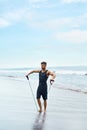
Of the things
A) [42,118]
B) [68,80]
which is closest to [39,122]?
[42,118]

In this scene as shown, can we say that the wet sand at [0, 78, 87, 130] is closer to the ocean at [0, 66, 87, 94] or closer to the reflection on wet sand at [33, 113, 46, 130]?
the reflection on wet sand at [33, 113, 46, 130]

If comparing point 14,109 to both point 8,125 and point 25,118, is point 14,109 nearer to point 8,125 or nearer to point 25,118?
point 25,118

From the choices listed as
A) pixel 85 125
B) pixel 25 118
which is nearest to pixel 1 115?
pixel 25 118

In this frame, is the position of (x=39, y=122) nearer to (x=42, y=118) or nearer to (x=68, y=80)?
(x=42, y=118)

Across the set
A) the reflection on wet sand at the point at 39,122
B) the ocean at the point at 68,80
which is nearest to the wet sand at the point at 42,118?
the reflection on wet sand at the point at 39,122

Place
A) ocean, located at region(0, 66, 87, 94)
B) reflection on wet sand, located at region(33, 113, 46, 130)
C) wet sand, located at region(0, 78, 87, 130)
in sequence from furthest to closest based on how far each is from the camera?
ocean, located at region(0, 66, 87, 94) < wet sand, located at region(0, 78, 87, 130) < reflection on wet sand, located at region(33, 113, 46, 130)

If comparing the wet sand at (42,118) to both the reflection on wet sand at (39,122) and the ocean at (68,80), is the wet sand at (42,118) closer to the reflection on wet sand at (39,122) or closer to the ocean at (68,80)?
the reflection on wet sand at (39,122)

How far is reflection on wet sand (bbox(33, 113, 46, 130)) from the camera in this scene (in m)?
11.9

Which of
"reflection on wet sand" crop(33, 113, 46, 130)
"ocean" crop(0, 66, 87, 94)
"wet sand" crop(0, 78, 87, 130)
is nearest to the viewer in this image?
"reflection on wet sand" crop(33, 113, 46, 130)

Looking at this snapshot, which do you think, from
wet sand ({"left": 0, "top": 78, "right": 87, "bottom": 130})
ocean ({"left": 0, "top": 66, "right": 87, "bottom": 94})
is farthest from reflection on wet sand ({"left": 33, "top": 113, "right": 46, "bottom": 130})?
ocean ({"left": 0, "top": 66, "right": 87, "bottom": 94})

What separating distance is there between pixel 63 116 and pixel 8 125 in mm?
3099

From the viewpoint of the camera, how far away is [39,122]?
1301cm

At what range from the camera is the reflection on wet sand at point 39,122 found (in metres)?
11.9

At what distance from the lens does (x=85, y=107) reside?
18094 mm
